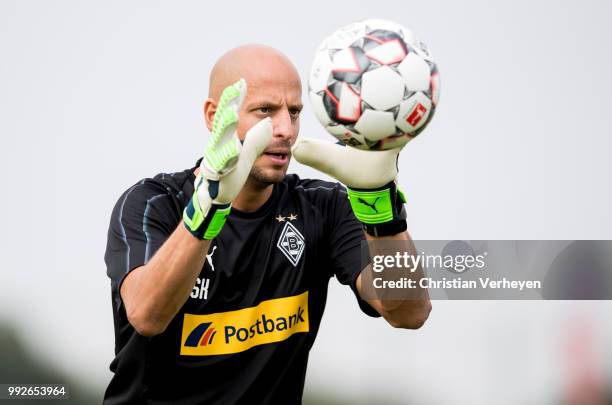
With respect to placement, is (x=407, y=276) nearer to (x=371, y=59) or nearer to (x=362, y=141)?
(x=362, y=141)

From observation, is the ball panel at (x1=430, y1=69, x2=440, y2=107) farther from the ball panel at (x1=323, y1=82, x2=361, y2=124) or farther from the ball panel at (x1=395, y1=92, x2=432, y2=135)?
the ball panel at (x1=323, y1=82, x2=361, y2=124)

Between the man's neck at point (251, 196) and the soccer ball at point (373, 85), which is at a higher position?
the soccer ball at point (373, 85)

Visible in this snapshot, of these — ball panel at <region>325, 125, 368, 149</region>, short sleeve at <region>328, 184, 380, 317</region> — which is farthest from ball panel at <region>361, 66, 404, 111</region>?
short sleeve at <region>328, 184, 380, 317</region>

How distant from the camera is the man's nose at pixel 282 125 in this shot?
181 inches

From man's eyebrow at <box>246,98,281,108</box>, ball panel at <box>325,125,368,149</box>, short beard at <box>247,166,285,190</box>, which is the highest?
man's eyebrow at <box>246,98,281,108</box>

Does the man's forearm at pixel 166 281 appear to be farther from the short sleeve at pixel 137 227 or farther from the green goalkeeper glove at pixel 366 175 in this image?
the green goalkeeper glove at pixel 366 175

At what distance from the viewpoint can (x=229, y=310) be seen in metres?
4.76

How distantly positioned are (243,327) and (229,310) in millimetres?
129

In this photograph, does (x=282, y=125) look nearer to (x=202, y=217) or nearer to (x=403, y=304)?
(x=202, y=217)

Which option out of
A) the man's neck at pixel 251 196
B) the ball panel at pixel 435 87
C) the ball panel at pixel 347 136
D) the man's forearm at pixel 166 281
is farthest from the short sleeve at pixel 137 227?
the ball panel at pixel 435 87

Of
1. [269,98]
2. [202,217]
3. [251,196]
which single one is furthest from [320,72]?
[251,196]

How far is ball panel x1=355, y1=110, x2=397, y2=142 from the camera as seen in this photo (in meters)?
3.95

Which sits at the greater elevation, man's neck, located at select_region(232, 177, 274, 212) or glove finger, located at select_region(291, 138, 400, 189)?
glove finger, located at select_region(291, 138, 400, 189)

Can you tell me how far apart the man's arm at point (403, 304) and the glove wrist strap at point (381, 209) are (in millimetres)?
86
